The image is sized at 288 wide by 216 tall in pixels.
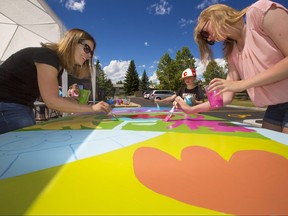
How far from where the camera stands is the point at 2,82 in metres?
1.64

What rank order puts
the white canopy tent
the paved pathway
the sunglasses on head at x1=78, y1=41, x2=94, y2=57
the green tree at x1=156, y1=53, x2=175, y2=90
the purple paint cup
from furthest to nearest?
the green tree at x1=156, y1=53, x2=175, y2=90
the paved pathway
the white canopy tent
the sunglasses on head at x1=78, y1=41, x2=94, y2=57
the purple paint cup

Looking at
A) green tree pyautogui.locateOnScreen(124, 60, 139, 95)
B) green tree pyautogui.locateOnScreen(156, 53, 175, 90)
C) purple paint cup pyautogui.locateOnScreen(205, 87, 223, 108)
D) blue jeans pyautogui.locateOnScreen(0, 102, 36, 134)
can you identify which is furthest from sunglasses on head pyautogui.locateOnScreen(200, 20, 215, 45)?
green tree pyautogui.locateOnScreen(124, 60, 139, 95)

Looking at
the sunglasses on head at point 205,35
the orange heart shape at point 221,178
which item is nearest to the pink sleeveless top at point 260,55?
the sunglasses on head at point 205,35

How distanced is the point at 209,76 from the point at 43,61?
36.4m

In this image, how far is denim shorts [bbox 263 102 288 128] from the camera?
4.66ft

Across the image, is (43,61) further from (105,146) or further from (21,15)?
(21,15)

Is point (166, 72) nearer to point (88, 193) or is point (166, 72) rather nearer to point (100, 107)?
point (100, 107)

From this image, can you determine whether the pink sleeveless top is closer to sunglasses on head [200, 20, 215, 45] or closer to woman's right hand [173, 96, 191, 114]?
sunglasses on head [200, 20, 215, 45]

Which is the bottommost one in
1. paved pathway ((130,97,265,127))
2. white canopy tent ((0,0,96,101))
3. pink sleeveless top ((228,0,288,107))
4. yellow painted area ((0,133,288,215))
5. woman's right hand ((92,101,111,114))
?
paved pathway ((130,97,265,127))

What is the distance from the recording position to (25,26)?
18.4 ft

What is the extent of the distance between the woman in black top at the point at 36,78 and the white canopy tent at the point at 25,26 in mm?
3688

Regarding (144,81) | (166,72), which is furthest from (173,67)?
(144,81)

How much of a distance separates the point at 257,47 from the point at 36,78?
1634 millimetres

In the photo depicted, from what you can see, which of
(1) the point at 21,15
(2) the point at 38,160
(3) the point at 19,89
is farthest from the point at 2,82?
(1) the point at 21,15
